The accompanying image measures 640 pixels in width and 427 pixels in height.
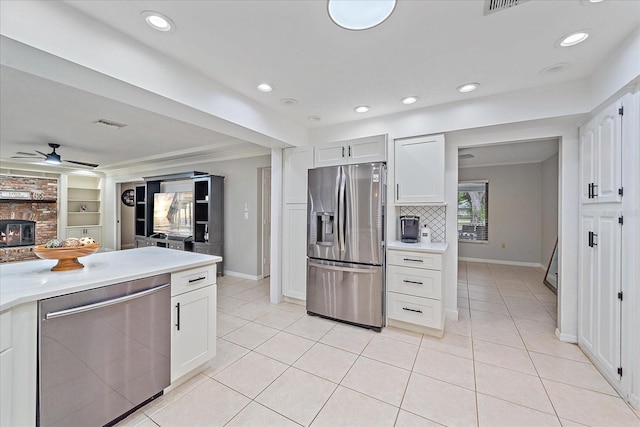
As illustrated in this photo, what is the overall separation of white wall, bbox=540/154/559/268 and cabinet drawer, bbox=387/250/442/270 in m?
3.71

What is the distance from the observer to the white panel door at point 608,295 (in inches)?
72.5

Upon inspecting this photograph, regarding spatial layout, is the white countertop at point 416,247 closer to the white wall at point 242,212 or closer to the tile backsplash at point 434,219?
the tile backsplash at point 434,219

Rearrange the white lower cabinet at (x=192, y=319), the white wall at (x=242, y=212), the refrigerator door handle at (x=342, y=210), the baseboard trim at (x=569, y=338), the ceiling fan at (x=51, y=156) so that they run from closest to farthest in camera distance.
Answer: the white lower cabinet at (x=192, y=319), the baseboard trim at (x=569, y=338), the refrigerator door handle at (x=342, y=210), the ceiling fan at (x=51, y=156), the white wall at (x=242, y=212)

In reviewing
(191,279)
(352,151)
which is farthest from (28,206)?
(352,151)

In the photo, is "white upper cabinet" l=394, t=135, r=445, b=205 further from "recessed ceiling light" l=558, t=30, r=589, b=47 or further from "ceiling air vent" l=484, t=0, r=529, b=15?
"ceiling air vent" l=484, t=0, r=529, b=15

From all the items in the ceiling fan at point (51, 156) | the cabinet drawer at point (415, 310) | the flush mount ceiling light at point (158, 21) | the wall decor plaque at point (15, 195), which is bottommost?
the cabinet drawer at point (415, 310)

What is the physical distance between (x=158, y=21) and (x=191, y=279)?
66.6 inches

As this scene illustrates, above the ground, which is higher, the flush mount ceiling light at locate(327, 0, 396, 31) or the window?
the flush mount ceiling light at locate(327, 0, 396, 31)

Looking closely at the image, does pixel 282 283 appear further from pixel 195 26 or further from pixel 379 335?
pixel 195 26

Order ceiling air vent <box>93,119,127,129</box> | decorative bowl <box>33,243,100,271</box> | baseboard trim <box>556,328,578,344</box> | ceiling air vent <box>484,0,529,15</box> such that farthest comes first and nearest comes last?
ceiling air vent <box>93,119,127,129</box> → baseboard trim <box>556,328,578,344</box> → decorative bowl <box>33,243,100,271</box> → ceiling air vent <box>484,0,529,15</box>

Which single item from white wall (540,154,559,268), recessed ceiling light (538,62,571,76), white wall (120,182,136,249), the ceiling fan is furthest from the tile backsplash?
white wall (120,182,136,249)

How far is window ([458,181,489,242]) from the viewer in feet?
20.6

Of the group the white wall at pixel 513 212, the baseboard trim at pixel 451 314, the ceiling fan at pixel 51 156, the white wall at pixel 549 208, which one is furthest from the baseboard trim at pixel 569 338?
the ceiling fan at pixel 51 156

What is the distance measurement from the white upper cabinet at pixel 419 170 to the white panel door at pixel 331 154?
61cm
